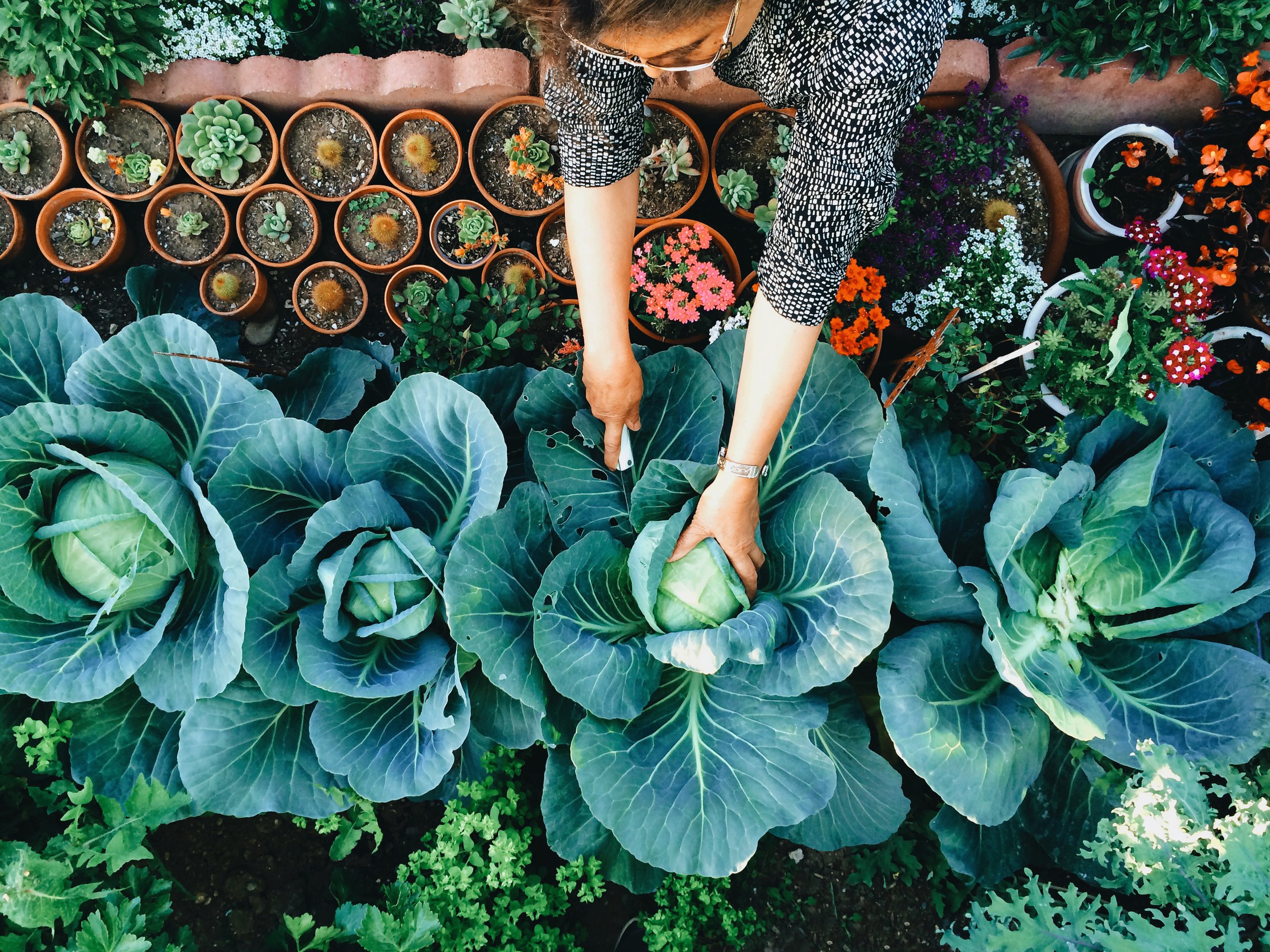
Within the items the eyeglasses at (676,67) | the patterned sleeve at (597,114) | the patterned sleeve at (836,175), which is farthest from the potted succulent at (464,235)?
the patterned sleeve at (836,175)

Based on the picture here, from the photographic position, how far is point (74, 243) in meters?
2.46

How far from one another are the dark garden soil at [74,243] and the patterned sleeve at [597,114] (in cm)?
183

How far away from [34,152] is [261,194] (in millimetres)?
734

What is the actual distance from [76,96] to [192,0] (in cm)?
50

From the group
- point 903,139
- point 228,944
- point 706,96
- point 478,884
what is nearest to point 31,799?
point 228,944

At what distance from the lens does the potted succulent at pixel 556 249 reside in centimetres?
239

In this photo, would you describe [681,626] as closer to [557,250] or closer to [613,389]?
[613,389]

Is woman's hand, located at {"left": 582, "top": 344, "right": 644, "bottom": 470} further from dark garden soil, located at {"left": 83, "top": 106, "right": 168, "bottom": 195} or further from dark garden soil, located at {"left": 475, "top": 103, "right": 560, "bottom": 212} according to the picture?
dark garden soil, located at {"left": 83, "top": 106, "right": 168, "bottom": 195}

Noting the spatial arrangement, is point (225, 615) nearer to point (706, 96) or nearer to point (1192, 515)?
point (706, 96)

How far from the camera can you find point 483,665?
1678mm

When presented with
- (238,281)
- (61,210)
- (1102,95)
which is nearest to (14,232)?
(61,210)

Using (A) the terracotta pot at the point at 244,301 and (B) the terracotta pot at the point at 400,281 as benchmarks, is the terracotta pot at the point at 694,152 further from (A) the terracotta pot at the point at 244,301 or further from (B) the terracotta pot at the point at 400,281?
(A) the terracotta pot at the point at 244,301

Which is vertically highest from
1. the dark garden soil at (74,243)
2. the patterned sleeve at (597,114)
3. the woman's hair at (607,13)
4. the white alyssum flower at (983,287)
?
the woman's hair at (607,13)

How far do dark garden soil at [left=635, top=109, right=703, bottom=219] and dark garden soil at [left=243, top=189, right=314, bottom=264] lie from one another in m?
Answer: 1.08
